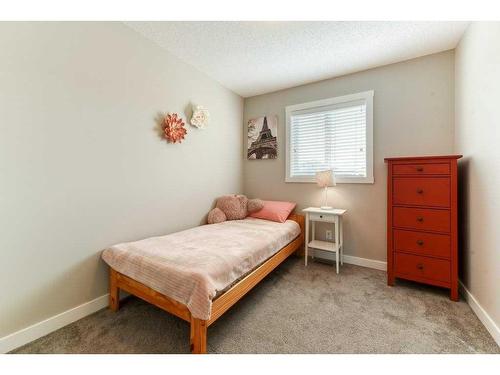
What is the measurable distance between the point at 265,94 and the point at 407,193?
2344 millimetres

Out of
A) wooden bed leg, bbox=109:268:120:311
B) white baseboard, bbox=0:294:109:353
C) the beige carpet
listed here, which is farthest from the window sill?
white baseboard, bbox=0:294:109:353

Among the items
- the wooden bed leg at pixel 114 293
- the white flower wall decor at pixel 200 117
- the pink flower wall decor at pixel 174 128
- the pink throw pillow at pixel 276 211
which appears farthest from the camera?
the pink throw pillow at pixel 276 211

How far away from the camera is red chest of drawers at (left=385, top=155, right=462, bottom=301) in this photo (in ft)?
5.90

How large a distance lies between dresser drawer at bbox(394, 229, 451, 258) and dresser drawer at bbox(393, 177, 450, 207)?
0.28 m

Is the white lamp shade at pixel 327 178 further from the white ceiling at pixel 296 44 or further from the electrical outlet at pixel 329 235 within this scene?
the white ceiling at pixel 296 44

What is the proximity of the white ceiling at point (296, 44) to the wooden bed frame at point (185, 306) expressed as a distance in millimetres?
2107

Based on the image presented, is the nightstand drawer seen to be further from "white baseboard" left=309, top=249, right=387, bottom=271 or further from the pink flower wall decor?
the pink flower wall decor

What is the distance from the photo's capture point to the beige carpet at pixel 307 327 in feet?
4.24

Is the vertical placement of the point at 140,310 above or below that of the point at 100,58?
below

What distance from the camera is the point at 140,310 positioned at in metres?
1.68

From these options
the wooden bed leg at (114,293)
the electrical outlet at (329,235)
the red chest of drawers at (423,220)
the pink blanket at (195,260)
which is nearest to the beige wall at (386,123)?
the electrical outlet at (329,235)
